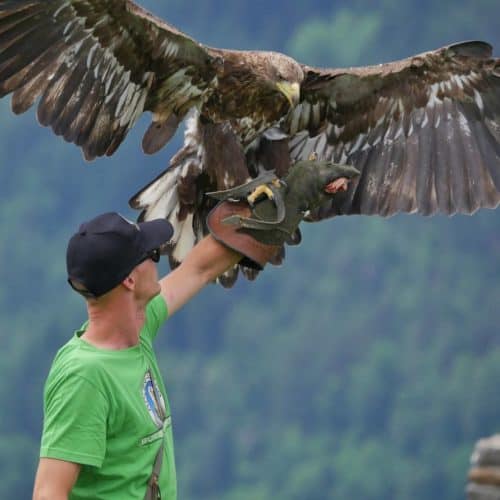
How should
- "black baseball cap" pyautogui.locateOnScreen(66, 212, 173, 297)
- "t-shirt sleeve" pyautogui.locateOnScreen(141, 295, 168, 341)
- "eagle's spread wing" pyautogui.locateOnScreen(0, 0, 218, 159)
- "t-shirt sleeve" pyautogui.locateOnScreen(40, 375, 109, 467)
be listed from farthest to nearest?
1. "eagle's spread wing" pyautogui.locateOnScreen(0, 0, 218, 159)
2. "t-shirt sleeve" pyautogui.locateOnScreen(141, 295, 168, 341)
3. "black baseball cap" pyautogui.locateOnScreen(66, 212, 173, 297)
4. "t-shirt sleeve" pyautogui.locateOnScreen(40, 375, 109, 467)

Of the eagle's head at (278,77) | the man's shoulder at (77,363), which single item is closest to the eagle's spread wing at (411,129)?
the eagle's head at (278,77)

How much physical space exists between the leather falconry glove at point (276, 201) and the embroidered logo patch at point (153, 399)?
791 millimetres

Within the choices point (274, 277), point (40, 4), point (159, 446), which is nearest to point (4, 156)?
point (274, 277)

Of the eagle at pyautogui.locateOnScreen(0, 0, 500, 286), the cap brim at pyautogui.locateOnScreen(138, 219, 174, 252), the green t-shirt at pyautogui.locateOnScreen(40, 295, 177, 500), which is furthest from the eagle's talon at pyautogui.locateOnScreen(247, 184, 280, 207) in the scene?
the green t-shirt at pyautogui.locateOnScreen(40, 295, 177, 500)

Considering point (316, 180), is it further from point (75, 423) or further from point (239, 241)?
point (75, 423)

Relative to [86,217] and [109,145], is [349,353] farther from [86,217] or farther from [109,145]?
[109,145]

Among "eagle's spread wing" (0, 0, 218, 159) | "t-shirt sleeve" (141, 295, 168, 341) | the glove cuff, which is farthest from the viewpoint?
"eagle's spread wing" (0, 0, 218, 159)

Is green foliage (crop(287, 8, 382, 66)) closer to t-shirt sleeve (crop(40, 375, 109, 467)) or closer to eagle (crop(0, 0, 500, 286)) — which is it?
eagle (crop(0, 0, 500, 286))

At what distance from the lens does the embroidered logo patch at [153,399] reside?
2.93m

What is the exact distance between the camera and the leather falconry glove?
3729 mm

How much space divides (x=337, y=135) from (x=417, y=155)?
0.36 meters

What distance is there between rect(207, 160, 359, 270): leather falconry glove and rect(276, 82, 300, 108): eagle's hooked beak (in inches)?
36.9

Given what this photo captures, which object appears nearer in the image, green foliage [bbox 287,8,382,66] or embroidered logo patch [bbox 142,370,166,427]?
embroidered logo patch [bbox 142,370,166,427]

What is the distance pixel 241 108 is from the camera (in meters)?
4.90
